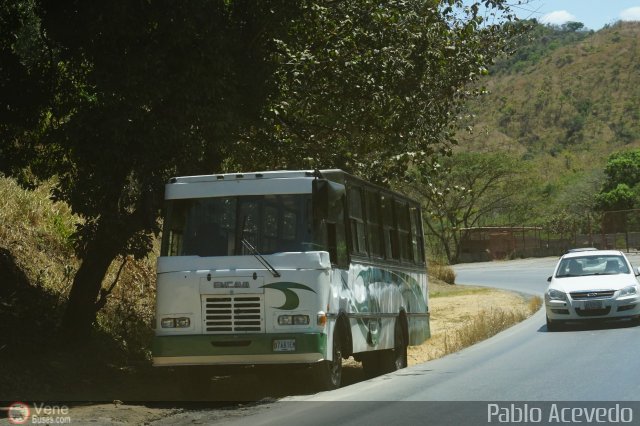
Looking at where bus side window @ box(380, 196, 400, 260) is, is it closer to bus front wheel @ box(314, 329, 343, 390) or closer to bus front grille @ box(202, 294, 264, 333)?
bus front wheel @ box(314, 329, 343, 390)

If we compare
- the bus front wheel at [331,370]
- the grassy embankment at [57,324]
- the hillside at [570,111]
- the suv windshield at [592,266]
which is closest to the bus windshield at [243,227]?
the bus front wheel at [331,370]

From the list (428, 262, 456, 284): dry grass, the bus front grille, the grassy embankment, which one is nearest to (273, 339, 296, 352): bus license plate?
the bus front grille

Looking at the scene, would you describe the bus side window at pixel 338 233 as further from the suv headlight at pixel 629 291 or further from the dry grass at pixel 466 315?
the suv headlight at pixel 629 291

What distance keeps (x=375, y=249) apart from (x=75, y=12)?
18.4 ft

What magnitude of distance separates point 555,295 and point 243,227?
370 inches

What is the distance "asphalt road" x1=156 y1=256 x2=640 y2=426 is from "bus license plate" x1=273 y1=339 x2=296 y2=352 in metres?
0.59

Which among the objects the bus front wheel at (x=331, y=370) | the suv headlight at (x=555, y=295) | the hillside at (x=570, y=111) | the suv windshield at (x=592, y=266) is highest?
the hillside at (x=570, y=111)

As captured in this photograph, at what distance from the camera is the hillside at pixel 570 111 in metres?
113

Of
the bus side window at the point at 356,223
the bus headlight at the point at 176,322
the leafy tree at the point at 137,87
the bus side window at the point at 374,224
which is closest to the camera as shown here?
the bus headlight at the point at 176,322

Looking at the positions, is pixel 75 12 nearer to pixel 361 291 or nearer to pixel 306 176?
pixel 306 176

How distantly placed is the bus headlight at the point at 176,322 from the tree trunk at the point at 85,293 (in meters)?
3.00

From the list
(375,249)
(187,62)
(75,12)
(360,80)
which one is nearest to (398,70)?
(360,80)

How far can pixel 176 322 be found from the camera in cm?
1272

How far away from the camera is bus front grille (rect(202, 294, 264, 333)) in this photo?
12.6 metres
